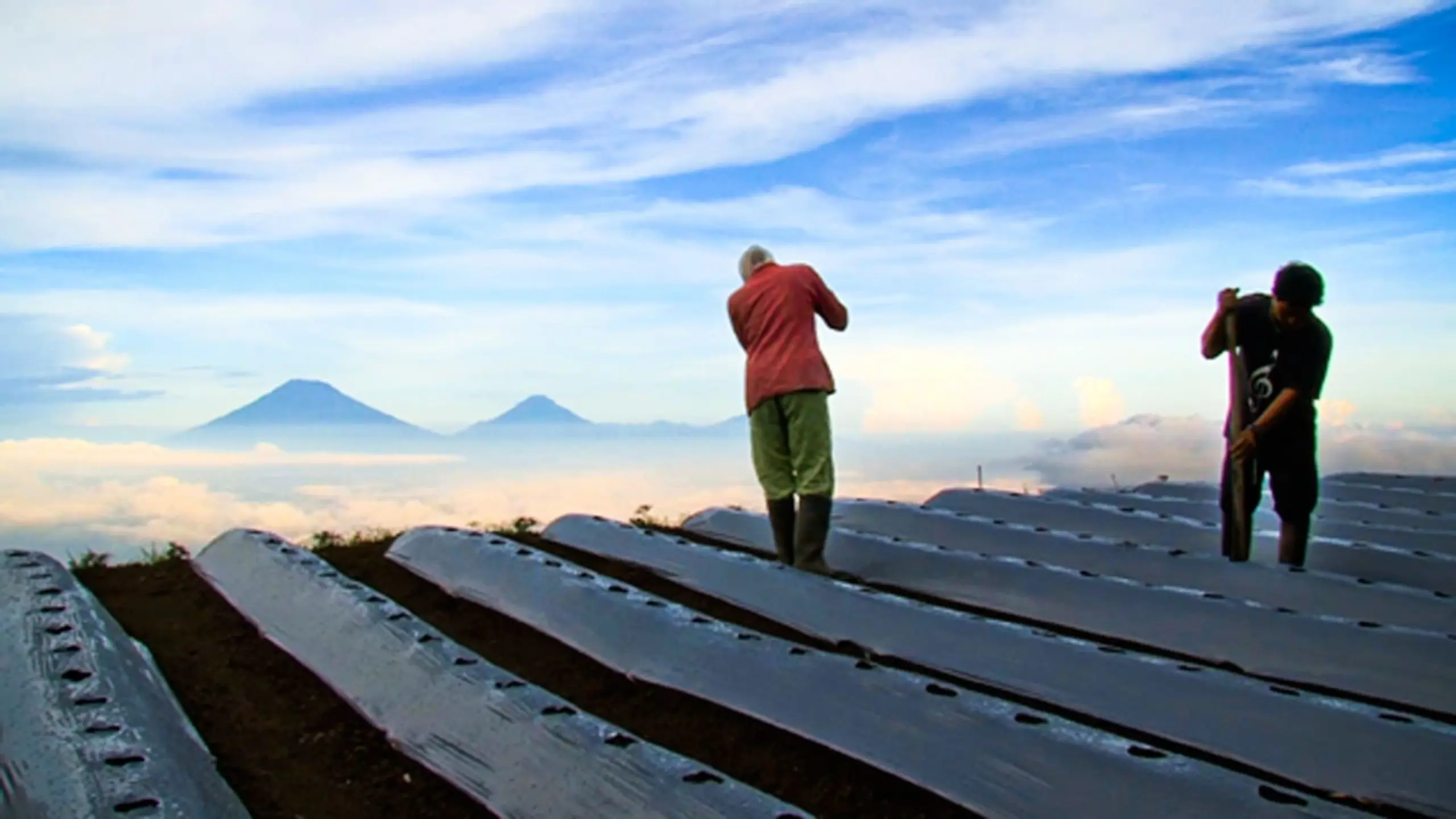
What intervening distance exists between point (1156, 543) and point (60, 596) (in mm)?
5459

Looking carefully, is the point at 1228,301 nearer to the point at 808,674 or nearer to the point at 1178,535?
the point at 1178,535

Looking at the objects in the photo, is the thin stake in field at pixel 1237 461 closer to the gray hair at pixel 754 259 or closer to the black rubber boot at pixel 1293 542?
the black rubber boot at pixel 1293 542

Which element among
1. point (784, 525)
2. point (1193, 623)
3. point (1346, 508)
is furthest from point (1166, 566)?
point (1346, 508)

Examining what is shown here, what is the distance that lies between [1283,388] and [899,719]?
273 centimetres

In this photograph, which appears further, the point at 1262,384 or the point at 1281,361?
the point at 1262,384

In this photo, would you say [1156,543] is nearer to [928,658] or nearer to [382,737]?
[928,658]

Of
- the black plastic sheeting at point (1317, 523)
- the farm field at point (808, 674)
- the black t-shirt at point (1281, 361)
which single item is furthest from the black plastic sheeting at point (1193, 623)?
the black plastic sheeting at point (1317, 523)

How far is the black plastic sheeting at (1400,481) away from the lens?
898cm

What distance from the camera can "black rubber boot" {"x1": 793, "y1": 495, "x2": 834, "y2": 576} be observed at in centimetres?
561

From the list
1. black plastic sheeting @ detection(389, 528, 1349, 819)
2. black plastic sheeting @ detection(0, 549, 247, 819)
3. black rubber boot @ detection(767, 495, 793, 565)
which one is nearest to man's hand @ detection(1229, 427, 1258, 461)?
black rubber boot @ detection(767, 495, 793, 565)

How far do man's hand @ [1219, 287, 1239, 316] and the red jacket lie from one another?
1.69 meters

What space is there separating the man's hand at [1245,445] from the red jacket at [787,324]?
72.0 inches

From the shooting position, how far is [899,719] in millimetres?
3496

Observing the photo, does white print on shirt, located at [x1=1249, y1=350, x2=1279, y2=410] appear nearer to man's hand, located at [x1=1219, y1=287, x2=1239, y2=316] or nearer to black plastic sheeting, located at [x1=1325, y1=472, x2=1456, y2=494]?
man's hand, located at [x1=1219, y1=287, x2=1239, y2=316]
